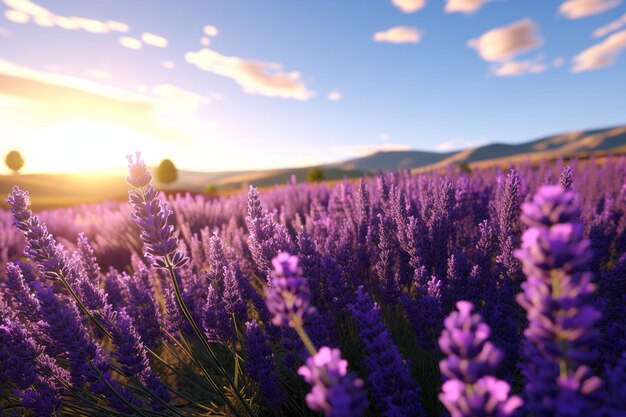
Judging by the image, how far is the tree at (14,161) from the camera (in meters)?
67.4

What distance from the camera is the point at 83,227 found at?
682 cm

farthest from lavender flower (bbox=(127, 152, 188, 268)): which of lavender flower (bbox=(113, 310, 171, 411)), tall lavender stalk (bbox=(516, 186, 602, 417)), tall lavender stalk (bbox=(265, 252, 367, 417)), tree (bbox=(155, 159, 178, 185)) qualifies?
tree (bbox=(155, 159, 178, 185))

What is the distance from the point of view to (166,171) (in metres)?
56.8

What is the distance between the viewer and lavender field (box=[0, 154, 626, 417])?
66cm

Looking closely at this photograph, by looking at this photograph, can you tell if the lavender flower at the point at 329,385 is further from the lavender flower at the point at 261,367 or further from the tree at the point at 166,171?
the tree at the point at 166,171

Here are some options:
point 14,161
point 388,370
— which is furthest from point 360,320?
Answer: point 14,161

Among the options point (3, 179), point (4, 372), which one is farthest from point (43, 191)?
point (4, 372)

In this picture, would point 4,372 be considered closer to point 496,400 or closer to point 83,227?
point 496,400

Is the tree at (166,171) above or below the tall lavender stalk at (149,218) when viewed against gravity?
above

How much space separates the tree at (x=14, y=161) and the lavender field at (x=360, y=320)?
84375 millimetres

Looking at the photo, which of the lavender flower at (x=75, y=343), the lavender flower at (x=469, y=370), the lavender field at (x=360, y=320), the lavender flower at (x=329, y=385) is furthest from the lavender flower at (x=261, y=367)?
the lavender flower at (x=469, y=370)

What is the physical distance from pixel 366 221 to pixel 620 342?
1.66m

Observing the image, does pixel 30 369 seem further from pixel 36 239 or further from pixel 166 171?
pixel 166 171

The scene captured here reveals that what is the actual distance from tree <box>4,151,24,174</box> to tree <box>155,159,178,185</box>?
1297 inches
